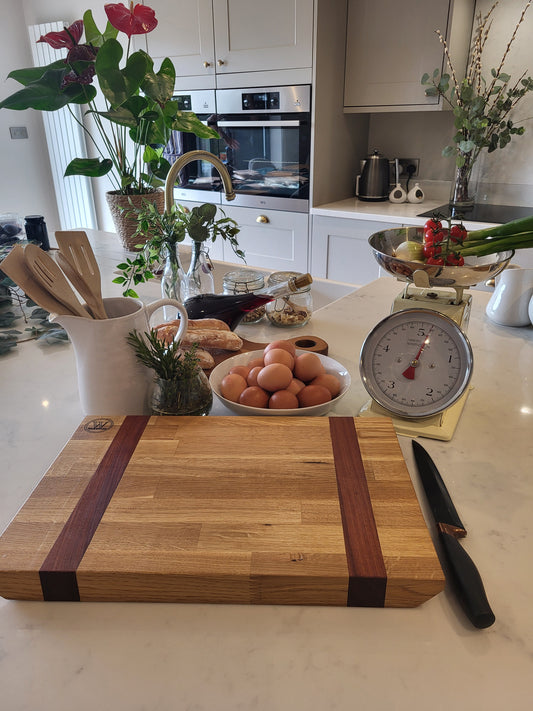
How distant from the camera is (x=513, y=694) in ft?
1.45

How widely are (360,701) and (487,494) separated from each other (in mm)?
336

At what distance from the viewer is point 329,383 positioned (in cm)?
81

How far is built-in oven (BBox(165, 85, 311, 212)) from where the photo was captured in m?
2.71

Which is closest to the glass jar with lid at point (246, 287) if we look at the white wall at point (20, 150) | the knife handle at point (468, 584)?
the knife handle at point (468, 584)

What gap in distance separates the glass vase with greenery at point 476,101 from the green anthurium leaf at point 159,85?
4.87 feet

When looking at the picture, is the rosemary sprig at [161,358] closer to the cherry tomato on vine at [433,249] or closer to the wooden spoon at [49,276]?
the wooden spoon at [49,276]

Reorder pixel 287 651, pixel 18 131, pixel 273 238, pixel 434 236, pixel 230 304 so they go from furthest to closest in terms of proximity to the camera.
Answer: pixel 18 131, pixel 273 238, pixel 230 304, pixel 434 236, pixel 287 651

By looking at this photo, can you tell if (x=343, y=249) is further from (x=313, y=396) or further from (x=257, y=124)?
(x=313, y=396)

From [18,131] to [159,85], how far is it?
332cm

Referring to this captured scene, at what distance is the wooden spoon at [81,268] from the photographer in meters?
0.75

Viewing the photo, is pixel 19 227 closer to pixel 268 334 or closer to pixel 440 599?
pixel 268 334

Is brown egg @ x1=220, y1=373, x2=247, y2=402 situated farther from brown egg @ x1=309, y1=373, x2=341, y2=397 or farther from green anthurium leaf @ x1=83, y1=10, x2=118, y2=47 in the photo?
green anthurium leaf @ x1=83, y1=10, x2=118, y2=47

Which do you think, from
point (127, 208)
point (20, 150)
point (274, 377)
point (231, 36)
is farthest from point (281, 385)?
point (20, 150)

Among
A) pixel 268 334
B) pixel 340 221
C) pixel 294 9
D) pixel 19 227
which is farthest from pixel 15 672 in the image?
pixel 294 9
